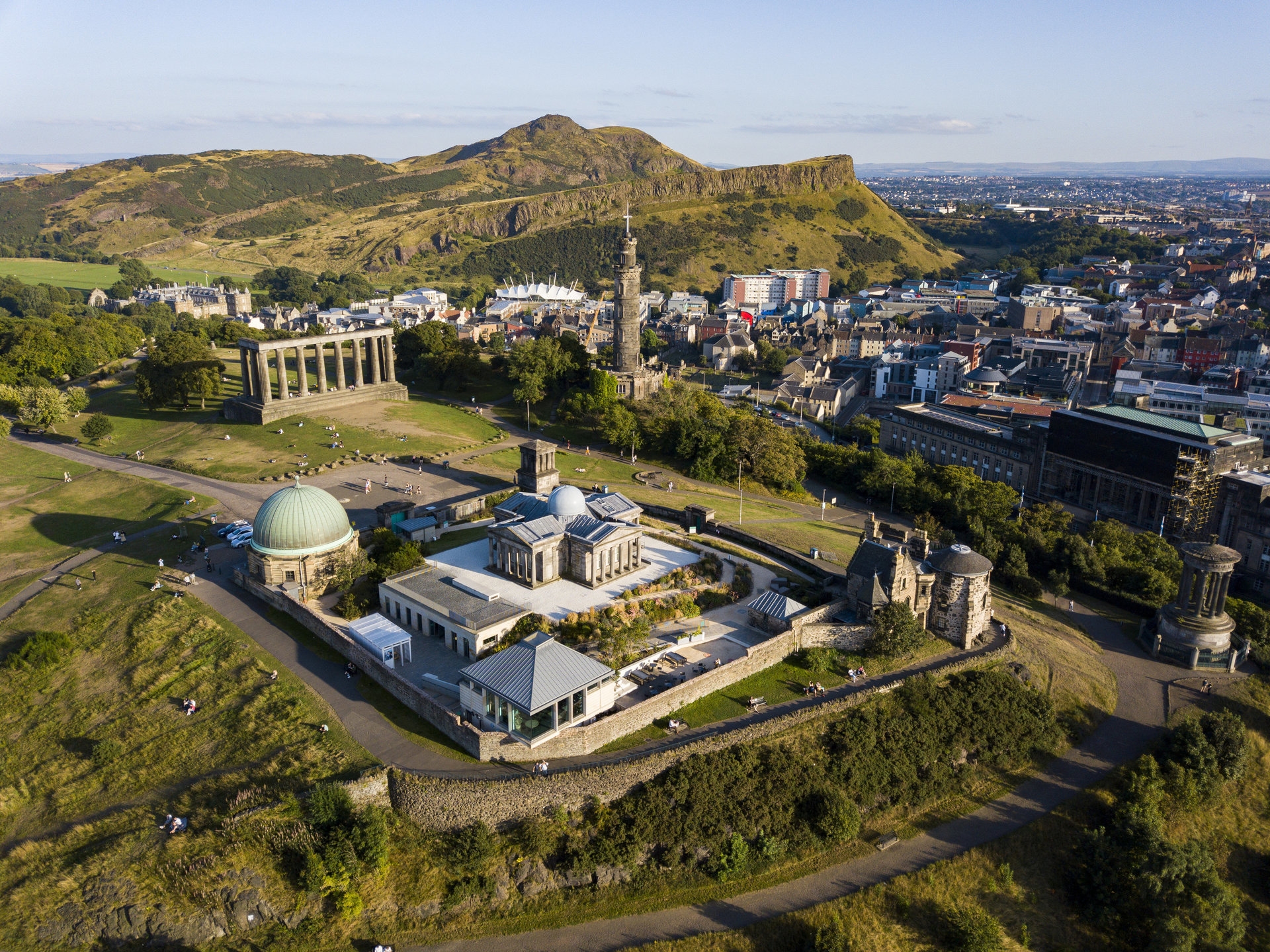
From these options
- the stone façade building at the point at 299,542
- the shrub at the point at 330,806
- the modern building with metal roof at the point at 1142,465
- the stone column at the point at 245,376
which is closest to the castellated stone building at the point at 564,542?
the stone façade building at the point at 299,542

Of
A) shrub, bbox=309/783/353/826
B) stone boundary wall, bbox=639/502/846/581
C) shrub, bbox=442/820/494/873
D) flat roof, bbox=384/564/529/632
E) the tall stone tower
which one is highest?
the tall stone tower

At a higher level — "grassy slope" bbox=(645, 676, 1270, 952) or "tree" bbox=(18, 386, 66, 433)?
"tree" bbox=(18, 386, 66, 433)

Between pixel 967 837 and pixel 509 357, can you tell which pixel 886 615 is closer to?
pixel 967 837

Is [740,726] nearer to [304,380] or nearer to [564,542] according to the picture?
[564,542]

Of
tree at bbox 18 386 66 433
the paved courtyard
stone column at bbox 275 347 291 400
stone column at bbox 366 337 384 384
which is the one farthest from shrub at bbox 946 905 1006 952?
tree at bbox 18 386 66 433

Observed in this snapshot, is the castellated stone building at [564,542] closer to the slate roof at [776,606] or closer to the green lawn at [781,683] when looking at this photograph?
the slate roof at [776,606]

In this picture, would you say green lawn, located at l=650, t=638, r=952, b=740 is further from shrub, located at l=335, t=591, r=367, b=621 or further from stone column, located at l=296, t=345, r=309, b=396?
stone column, located at l=296, t=345, r=309, b=396

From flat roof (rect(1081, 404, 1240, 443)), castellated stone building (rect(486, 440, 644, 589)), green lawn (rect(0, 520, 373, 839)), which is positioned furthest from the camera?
flat roof (rect(1081, 404, 1240, 443))
